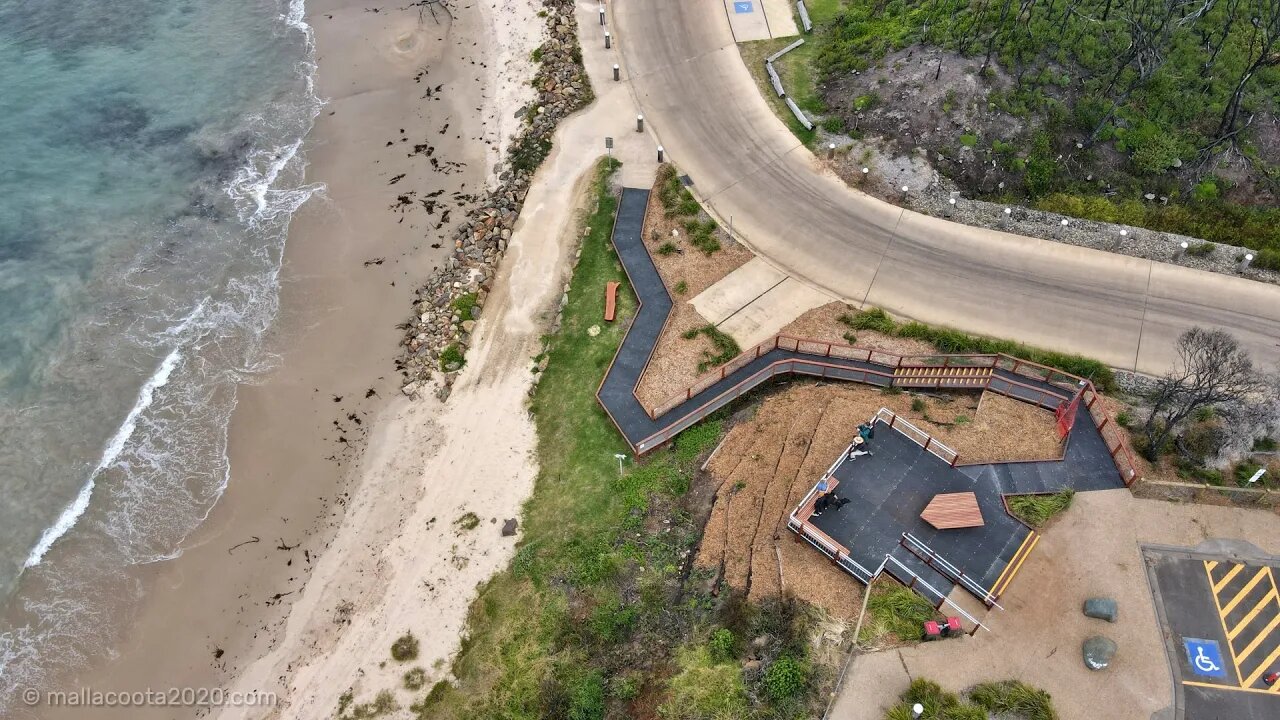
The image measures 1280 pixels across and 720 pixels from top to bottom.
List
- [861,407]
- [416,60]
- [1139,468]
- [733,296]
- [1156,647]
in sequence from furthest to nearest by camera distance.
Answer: [416,60] < [733,296] < [861,407] < [1139,468] < [1156,647]

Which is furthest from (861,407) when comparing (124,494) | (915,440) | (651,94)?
(124,494)

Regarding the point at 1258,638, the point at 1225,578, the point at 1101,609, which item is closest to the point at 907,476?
the point at 1101,609

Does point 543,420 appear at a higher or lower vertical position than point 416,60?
lower

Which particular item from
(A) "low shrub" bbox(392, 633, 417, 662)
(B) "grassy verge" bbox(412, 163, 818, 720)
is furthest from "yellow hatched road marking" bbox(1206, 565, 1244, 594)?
(A) "low shrub" bbox(392, 633, 417, 662)

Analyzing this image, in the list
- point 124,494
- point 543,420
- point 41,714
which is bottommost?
point 41,714

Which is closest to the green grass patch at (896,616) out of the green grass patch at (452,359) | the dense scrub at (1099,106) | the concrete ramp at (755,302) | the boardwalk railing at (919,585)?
the boardwalk railing at (919,585)

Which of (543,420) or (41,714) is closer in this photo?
(41,714)

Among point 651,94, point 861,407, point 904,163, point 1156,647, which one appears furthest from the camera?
point 651,94

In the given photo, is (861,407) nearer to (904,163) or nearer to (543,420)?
(543,420)

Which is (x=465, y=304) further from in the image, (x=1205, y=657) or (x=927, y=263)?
(x=1205, y=657)
